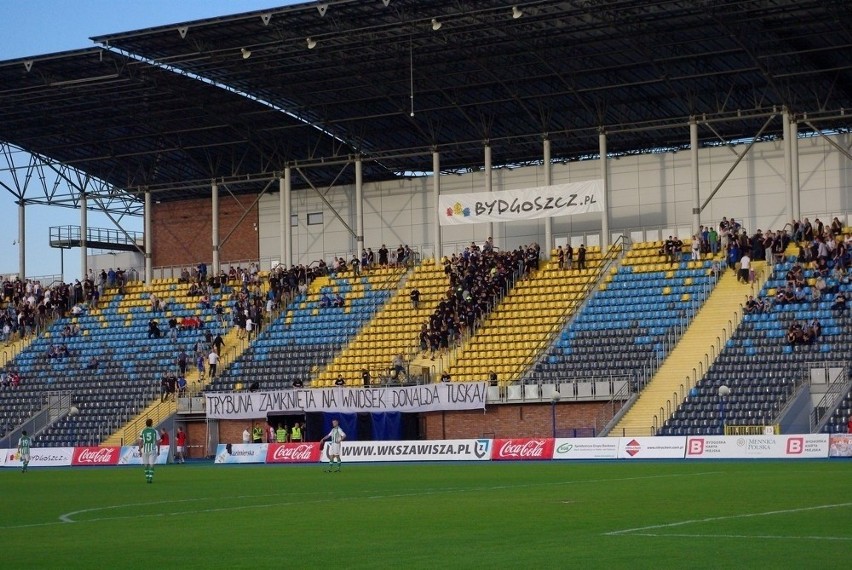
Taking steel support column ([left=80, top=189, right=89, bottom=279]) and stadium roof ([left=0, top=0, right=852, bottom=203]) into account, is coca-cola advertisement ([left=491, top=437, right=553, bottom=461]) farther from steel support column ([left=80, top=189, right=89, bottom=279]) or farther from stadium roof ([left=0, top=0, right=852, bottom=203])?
steel support column ([left=80, top=189, right=89, bottom=279])

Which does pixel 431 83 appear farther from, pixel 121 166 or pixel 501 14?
pixel 121 166

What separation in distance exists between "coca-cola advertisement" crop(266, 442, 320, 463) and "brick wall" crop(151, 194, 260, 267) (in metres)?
27.3

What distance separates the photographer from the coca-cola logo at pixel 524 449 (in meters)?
47.8

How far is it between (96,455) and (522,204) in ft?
71.7

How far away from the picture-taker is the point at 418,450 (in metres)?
50.8

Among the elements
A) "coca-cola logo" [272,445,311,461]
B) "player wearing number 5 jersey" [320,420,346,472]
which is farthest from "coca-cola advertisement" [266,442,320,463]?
"player wearing number 5 jersey" [320,420,346,472]

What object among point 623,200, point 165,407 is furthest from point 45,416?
point 623,200

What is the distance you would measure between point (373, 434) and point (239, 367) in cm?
1054

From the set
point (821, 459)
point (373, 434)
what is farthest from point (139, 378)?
point (821, 459)

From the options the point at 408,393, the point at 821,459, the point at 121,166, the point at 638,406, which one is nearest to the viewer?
the point at 821,459

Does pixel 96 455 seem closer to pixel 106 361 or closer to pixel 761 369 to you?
pixel 106 361

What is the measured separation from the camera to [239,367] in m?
64.0

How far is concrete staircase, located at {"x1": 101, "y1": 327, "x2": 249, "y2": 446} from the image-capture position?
60906 mm

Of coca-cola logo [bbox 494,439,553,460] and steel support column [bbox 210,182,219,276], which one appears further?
steel support column [bbox 210,182,219,276]
